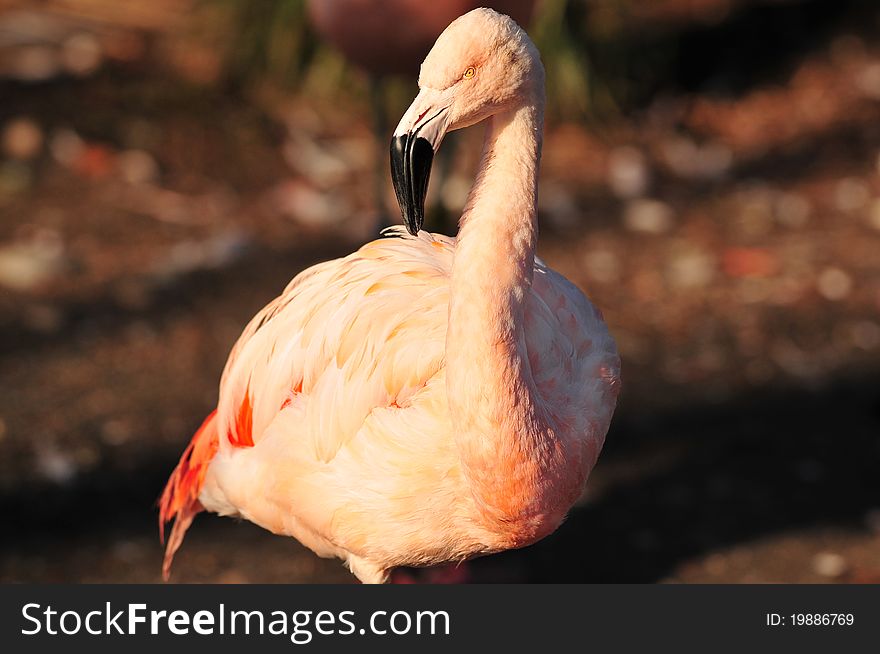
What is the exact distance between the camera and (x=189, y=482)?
2.86 meters

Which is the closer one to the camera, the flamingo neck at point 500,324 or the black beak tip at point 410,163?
the black beak tip at point 410,163

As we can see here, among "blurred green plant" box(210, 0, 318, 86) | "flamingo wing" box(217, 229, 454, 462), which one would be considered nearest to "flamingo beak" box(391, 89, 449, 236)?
"flamingo wing" box(217, 229, 454, 462)

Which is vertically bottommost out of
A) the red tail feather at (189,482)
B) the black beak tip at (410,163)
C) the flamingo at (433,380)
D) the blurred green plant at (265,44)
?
the red tail feather at (189,482)

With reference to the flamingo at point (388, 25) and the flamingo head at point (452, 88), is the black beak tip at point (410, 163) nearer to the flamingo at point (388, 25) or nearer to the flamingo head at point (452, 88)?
the flamingo head at point (452, 88)

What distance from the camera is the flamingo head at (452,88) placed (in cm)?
186

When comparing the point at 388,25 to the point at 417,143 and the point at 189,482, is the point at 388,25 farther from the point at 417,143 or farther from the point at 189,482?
the point at 417,143

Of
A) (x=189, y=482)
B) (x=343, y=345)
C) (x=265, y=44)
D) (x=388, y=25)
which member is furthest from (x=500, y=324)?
(x=265, y=44)

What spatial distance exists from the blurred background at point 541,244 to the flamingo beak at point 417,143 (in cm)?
170

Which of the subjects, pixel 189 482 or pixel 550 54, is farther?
pixel 550 54

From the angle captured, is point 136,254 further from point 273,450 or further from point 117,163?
point 273,450

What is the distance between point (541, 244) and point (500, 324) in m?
2.77

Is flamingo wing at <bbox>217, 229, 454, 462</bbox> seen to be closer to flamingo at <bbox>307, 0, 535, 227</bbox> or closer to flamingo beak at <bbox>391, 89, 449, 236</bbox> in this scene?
flamingo beak at <bbox>391, 89, 449, 236</bbox>

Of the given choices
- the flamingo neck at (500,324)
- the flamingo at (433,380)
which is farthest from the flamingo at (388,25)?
the flamingo neck at (500,324)

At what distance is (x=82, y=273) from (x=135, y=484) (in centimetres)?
124
